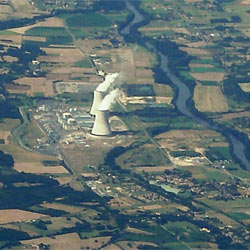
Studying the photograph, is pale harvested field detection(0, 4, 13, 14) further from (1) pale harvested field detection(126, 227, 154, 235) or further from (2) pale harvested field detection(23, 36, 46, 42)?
(1) pale harvested field detection(126, 227, 154, 235)

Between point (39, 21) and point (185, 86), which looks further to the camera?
point (39, 21)

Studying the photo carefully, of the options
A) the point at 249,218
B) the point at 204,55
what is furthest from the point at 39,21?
the point at 249,218

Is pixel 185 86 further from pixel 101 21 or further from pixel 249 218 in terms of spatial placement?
pixel 249 218

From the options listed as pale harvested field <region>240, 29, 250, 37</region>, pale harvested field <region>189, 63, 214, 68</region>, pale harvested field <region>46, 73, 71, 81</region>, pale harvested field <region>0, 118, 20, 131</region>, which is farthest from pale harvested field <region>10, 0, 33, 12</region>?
pale harvested field <region>0, 118, 20, 131</region>

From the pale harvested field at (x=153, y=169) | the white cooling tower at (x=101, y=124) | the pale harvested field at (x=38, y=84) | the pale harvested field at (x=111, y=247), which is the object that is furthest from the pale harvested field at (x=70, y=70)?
the pale harvested field at (x=111, y=247)

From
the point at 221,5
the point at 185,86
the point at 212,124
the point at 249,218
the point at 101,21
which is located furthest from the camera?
the point at 221,5

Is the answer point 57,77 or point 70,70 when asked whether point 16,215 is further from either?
point 70,70
